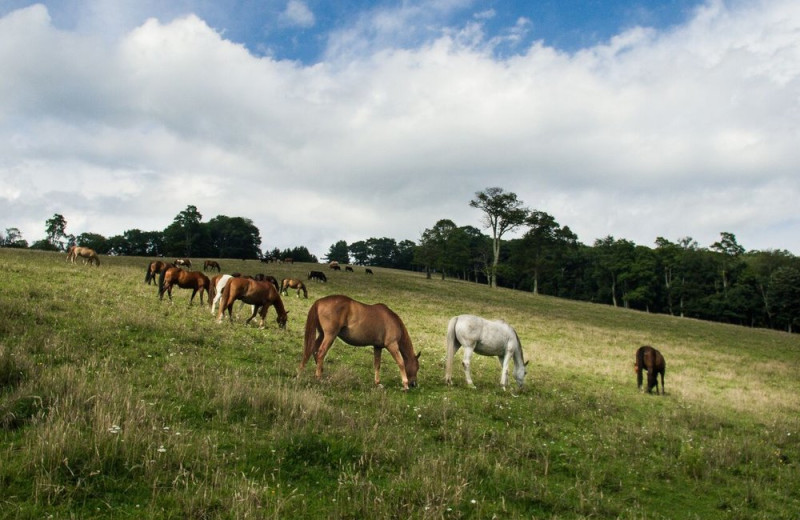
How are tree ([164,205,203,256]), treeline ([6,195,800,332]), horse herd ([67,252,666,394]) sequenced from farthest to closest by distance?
tree ([164,205,203,256]) → treeline ([6,195,800,332]) → horse herd ([67,252,666,394])

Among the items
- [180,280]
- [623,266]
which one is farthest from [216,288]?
[623,266]

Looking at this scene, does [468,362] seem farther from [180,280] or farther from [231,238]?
[231,238]

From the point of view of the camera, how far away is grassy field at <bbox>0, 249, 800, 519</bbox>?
4242 mm

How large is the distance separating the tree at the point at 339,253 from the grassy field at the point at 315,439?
153756 millimetres

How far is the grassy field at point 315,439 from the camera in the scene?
4.24 m

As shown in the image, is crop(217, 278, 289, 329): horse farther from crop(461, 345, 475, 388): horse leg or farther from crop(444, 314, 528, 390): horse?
crop(461, 345, 475, 388): horse leg

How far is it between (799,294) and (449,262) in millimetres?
52411

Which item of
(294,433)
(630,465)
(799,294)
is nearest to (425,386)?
(630,465)

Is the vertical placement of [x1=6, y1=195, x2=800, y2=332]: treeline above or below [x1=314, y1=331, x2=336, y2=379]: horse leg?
above

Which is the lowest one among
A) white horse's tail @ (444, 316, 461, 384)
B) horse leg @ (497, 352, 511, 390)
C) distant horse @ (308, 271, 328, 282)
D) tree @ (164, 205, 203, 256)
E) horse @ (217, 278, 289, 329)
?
horse leg @ (497, 352, 511, 390)

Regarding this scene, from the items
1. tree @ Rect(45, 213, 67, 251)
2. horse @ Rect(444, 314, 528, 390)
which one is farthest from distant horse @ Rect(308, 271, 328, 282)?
tree @ Rect(45, 213, 67, 251)

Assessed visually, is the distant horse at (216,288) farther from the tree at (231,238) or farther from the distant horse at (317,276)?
the tree at (231,238)

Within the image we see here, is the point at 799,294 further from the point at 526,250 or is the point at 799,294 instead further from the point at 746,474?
the point at 746,474

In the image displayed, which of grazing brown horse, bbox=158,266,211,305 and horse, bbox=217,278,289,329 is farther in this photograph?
grazing brown horse, bbox=158,266,211,305
